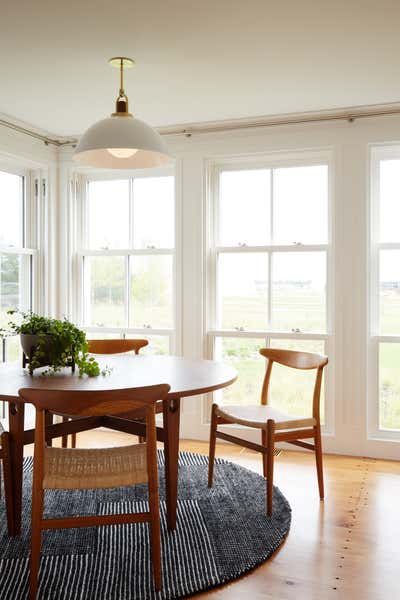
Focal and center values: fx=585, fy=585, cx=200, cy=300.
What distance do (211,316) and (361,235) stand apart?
134 centimetres

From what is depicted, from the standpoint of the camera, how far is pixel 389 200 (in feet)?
14.2

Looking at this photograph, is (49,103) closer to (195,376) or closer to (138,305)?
(138,305)

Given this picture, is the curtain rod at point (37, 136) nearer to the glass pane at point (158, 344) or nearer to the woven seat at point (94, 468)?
the glass pane at point (158, 344)

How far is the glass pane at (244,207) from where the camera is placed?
464 centimetres

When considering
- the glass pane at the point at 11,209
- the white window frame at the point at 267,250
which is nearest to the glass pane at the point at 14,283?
the glass pane at the point at 11,209

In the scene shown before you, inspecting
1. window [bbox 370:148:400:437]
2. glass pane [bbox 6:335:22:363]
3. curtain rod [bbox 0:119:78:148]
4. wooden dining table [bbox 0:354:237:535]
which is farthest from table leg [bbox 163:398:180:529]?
curtain rod [bbox 0:119:78:148]

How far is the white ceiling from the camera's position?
8.77 feet

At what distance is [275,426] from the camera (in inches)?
124

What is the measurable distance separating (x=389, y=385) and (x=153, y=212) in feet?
7.66

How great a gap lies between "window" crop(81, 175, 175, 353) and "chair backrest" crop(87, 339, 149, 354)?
0.72m

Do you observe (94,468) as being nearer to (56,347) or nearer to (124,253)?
(56,347)

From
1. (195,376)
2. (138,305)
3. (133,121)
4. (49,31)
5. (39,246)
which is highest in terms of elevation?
(49,31)

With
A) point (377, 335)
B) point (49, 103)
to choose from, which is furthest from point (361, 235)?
point (49, 103)

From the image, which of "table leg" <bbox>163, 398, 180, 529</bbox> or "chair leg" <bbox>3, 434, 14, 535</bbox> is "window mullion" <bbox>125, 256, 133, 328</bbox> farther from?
"chair leg" <bbox>3, 434, 14, 535</bbox>
